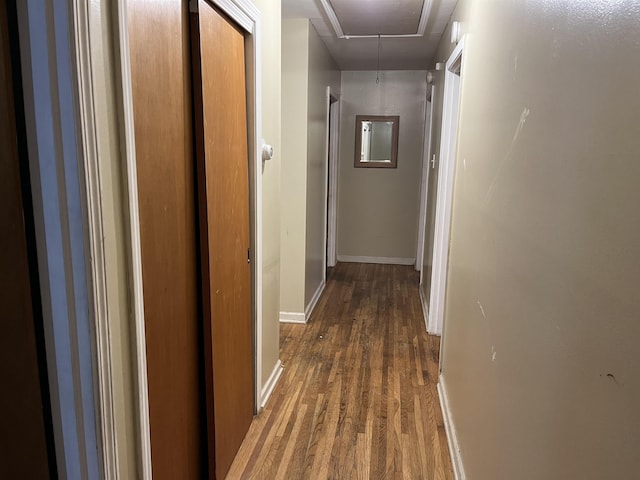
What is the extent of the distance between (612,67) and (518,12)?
2.39 feet

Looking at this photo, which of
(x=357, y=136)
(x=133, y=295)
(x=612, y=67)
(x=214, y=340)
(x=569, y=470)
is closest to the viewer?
(x=612, y=67)

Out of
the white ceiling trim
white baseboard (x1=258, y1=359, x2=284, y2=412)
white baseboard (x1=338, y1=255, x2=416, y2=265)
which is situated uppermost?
the white ceiling trim

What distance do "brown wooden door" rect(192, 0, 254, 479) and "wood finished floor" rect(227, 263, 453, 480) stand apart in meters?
0.23

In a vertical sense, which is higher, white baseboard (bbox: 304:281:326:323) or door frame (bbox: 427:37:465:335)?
door frame (bbox: 427:37:465:335)

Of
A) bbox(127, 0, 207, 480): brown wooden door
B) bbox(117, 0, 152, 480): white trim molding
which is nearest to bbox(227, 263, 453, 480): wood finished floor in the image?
bbox(127, 0, 207, 480): brown wooden door

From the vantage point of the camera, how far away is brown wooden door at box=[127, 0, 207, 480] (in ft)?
4.12

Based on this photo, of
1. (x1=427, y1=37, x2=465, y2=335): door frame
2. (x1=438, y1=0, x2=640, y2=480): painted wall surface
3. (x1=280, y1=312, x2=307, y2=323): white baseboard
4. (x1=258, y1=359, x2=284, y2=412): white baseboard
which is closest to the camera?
(x1=438, y1=0, x2=640, y2=480): painted wall surface

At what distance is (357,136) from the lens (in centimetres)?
553

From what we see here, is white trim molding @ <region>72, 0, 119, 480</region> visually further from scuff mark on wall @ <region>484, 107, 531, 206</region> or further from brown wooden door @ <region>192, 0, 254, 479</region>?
scuff mark on wall @ <region>484, 107, 531, 206</region>

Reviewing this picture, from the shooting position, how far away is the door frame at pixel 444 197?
3219mm

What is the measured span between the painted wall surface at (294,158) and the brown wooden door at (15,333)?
266 cm

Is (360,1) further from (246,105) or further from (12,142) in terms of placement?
(12,142)

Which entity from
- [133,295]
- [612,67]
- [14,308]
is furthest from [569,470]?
[14,308]

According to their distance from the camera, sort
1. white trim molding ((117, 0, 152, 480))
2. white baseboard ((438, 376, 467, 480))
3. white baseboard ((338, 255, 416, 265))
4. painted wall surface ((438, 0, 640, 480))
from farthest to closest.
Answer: white baseboard ((338, 255, 416, 265)) < white baseboard ((438, 376, 467, 480)) < white trim molding ((117, 0, 152, 480)) < painted wall surface ((438, 0, 640, 480))
